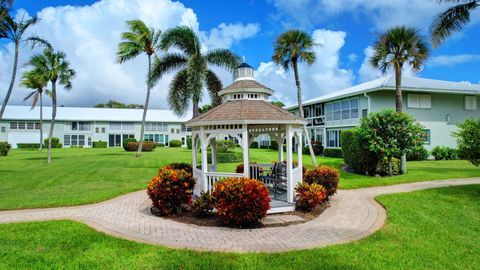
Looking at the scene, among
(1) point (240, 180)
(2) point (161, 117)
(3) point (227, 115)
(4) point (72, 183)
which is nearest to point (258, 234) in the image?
(1) point (240, 180)

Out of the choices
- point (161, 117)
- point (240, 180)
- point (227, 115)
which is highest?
point (161, 117)

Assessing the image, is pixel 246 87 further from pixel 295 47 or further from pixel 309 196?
pixel 295 47

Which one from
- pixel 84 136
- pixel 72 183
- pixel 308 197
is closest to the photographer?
pixel 308 197

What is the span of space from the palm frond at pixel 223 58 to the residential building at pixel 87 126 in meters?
34.0

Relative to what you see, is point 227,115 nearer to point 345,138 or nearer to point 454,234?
point 454,234

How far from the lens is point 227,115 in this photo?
9992mm

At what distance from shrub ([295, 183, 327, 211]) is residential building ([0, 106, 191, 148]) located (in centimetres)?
4498

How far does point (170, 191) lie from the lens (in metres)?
9.27

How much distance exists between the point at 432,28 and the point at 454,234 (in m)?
12.5

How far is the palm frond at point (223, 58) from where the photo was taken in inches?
798

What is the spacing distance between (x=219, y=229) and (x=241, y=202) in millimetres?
862

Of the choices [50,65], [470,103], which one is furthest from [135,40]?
[470,103]

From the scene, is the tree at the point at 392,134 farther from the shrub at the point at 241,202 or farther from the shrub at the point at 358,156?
the shrub at the point at 241,202

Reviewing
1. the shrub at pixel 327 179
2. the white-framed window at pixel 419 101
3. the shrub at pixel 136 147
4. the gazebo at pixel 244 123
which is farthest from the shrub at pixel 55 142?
the shrub at pixel 327 179
